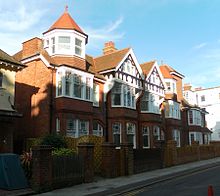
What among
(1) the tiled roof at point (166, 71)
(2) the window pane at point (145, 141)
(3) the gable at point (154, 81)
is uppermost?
(1) the tiled roof at point (166, 71)

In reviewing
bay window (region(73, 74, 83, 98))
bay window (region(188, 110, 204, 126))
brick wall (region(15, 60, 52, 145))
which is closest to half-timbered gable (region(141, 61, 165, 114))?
bay window (region(73, 74, 83, 98))

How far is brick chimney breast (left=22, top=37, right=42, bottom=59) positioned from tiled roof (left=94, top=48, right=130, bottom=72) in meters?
6.15

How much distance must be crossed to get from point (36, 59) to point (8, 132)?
702 centimetres

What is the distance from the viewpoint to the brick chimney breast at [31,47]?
24.8m

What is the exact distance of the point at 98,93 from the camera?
27.1 m

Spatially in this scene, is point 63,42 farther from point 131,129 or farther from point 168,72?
point 168,72

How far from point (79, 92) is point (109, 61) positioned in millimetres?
6770

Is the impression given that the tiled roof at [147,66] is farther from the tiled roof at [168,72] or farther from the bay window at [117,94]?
the tiled roof at [168,72]

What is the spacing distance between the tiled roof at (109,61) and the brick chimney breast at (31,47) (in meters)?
6.15

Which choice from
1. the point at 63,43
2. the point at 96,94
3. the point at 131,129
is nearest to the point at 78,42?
the point at 63,43

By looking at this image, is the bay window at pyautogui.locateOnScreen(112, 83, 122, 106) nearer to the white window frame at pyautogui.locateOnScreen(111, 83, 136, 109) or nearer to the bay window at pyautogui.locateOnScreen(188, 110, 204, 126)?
the white window frame at pyautogui.locateOnScreen(111, 83, 136, 109)

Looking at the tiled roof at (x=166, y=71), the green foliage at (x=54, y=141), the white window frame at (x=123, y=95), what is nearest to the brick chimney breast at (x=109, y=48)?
the white window frame at (x=123, y=95)

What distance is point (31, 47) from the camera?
25188mm

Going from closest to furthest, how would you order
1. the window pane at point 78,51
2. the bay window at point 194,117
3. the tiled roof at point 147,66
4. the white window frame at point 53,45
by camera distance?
the white window frame at point 53,45, the window pane at point 78,51, the tiled roof at point 147,66, the bay window at point 194,117
